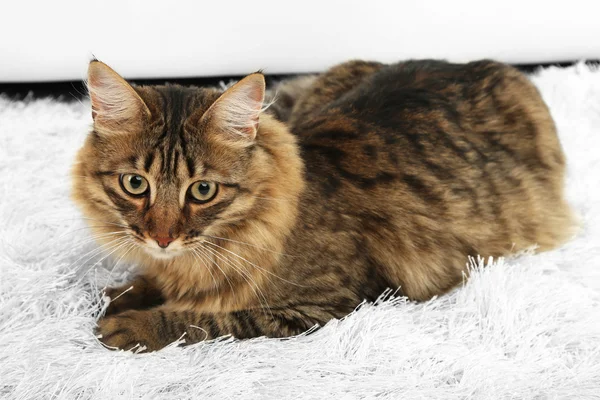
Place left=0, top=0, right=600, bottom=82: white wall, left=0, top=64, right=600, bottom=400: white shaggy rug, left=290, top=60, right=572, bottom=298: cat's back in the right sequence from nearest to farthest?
1. left=0, top=64, right=600, bottom=400: white shaggy rug
2. left=290, top=60, right=572, bottom=298: cat's back
3. left=0, top=0, right=600, bottom=82: white wall

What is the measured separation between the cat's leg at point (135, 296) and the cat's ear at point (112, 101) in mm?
396

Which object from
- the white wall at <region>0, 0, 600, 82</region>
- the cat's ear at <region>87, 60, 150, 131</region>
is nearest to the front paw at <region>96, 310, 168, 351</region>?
the cat's ear at <region>87, 60, 150, 131</region>

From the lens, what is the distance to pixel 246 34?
9.05 ft

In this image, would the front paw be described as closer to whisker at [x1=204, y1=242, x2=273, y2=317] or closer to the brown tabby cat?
the brown tabby cat

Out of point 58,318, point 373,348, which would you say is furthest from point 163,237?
point 373,348

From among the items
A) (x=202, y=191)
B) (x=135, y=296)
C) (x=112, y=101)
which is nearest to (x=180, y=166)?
(x=202, y=191)

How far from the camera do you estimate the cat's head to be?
4.02ft

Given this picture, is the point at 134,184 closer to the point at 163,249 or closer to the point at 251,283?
the point at 163,249

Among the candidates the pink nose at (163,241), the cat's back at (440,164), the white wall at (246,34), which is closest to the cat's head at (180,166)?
the pink nose at (163,241)

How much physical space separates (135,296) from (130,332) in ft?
0.71

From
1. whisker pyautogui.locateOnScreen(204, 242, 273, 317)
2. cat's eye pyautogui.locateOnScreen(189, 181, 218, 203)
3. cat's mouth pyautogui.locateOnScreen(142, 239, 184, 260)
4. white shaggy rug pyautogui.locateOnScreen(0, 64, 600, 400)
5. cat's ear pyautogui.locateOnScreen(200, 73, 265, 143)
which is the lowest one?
white shaggy rug pyautogui.locateOnScreen(0, 64, 600, 400)

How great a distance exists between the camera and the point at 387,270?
1.49m

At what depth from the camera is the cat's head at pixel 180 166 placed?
1225 mm

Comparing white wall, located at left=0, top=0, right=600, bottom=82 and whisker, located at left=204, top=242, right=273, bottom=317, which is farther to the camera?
white wall, located at left=0, top=0, right=600, bottom=82
